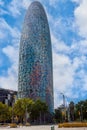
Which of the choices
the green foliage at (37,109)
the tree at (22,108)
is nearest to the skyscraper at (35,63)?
the green foliage at (37,109)

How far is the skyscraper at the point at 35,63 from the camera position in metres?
178

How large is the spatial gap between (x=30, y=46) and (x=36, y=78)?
19.2 m

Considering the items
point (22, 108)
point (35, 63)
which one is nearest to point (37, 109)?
point (22, 108)

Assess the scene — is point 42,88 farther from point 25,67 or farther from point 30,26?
point 30,26

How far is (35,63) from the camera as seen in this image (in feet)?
592

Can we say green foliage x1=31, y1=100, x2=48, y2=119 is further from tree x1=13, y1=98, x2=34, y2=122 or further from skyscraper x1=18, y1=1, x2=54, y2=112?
skyscraper x1=18, y1=1, x2=54, y2=112

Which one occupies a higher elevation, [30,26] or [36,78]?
[30,26]

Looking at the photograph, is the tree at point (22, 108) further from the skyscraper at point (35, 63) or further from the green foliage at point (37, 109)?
the skyscraper at point (35, 63)

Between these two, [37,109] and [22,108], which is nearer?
[22,108]

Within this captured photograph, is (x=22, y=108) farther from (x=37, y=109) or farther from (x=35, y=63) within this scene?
(x=35, y=63)

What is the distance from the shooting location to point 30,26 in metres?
187

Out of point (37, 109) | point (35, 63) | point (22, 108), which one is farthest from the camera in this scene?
point (35, 63)

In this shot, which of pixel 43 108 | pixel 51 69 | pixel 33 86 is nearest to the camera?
pixel 43 108

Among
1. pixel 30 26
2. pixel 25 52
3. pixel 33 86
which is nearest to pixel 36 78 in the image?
pixel 33 86
